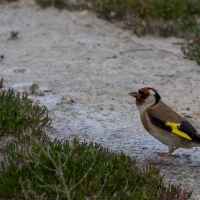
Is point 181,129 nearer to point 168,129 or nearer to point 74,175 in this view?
point 168,129

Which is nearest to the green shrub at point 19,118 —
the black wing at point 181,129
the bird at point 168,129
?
the bird at point 168,129

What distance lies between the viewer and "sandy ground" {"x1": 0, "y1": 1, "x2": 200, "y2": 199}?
6.96m

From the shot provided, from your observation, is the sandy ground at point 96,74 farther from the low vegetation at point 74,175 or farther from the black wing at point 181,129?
the low vegetation at point 74,175

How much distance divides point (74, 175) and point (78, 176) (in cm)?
4

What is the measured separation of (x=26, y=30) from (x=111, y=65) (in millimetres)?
2408

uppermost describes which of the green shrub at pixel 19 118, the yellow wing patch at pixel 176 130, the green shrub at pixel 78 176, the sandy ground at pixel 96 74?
the yellow wing patch at pixel 176 130

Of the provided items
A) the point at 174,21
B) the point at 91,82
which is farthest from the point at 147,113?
the point at 174,21

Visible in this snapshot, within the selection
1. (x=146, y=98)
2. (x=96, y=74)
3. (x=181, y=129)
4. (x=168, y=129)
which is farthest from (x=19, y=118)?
(x=96, y=74)

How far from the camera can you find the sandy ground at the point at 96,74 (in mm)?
6957

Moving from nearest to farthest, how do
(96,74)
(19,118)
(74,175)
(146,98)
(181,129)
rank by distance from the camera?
(74,175)
(181,129)
(19,118)
(146,98)
(96,74)

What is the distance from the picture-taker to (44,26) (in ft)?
37.8

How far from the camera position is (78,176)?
5.32 m

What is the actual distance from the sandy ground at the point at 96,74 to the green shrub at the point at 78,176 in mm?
495

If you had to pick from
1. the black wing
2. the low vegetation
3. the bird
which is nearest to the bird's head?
the bird
